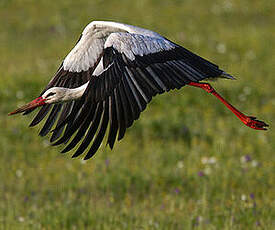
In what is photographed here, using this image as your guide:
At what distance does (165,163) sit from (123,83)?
302 centimetres

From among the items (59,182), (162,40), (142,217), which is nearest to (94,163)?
(59,182)

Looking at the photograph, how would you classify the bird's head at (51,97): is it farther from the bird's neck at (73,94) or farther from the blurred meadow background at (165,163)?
the blurred meadow background at (165,163)

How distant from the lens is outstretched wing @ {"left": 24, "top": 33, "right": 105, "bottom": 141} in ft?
15.7

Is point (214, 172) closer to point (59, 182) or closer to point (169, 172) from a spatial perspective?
point (169, 172)

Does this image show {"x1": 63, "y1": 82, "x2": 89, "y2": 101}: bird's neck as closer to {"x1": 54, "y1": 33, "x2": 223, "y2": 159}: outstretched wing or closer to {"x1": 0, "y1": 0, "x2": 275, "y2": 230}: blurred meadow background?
{"x1": 54, "y1": 33, "x2": 223, "y2": 159}: outstretched wing

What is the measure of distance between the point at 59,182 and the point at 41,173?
388mm

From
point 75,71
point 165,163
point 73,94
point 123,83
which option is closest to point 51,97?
point 73,94

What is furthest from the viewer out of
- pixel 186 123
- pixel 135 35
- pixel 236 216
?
pixel 186 123

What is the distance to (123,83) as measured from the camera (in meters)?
3.74

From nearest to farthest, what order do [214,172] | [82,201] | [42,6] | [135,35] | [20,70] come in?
[135,35], [82,201], [214,172], [20,70], [42,6]

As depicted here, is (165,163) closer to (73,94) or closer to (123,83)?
(73,94)

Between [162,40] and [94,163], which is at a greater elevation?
[162,40]

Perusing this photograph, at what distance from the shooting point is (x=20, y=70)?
382 inches

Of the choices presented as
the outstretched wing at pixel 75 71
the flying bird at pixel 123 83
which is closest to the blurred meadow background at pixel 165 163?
the outstretched wing at pixel 75 71
